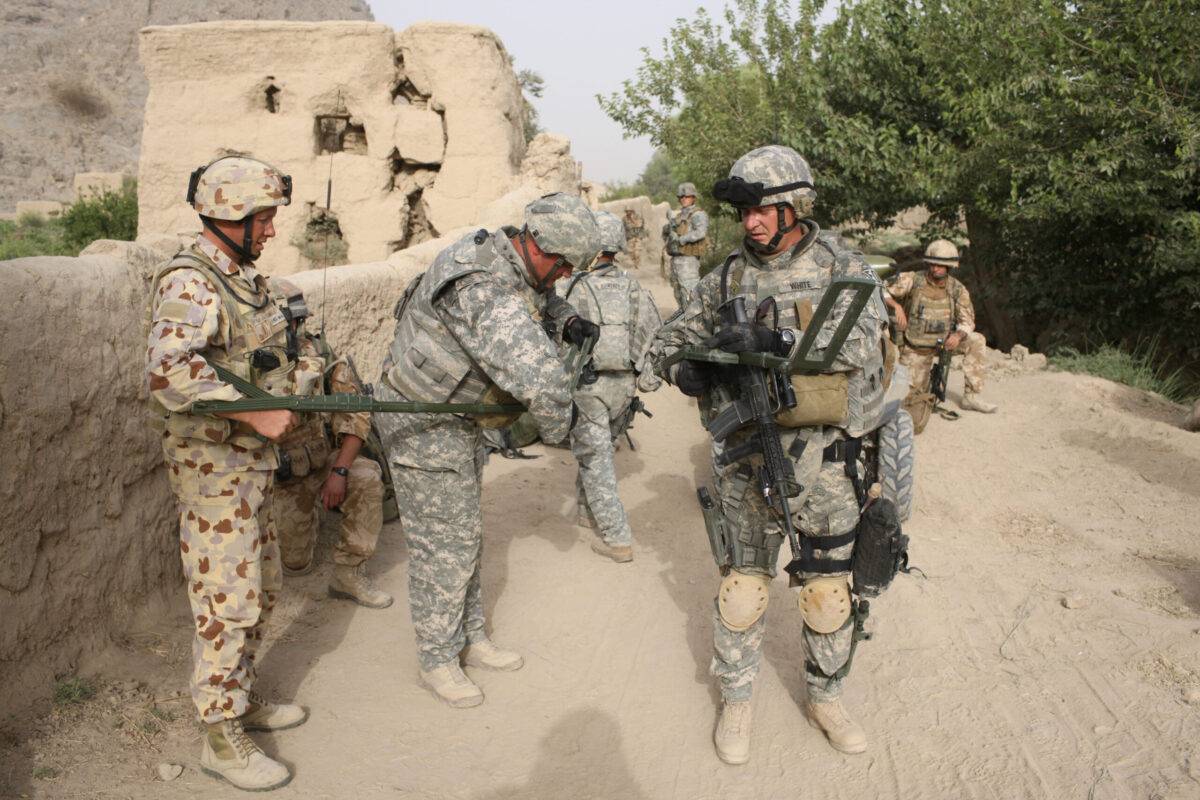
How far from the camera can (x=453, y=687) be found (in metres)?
3.42

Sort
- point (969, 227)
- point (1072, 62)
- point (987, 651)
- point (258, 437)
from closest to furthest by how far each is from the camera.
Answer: point (258, 437)
point (987, 651)
point (1072, 62)
point (969, 227)

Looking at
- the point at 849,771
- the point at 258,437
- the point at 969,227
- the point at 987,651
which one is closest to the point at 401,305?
the point at 258,437

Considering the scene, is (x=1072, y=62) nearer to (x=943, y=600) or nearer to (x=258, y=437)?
(x=943, y=600)

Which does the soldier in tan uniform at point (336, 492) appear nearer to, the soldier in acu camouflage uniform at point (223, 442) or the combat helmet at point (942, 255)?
the soldier in acu camouflage uniform at point (223, 442)

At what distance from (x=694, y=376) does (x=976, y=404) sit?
6171 millimetres

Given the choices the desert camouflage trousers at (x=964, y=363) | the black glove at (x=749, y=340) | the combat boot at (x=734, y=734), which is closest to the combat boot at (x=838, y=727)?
the combat boot at (x=734, y=734)

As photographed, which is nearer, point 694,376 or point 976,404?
point 694,376

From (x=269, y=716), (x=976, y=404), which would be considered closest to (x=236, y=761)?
(x=269, y=716)

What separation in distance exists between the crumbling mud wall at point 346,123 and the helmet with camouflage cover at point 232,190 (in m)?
7.08

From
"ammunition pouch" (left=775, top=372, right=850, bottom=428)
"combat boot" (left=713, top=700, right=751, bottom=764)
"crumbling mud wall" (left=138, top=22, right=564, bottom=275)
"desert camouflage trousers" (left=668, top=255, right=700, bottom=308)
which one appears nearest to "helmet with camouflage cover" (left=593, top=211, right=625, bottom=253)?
"ammunition pouch" (left=775, top=372, right=850, bottom=428)

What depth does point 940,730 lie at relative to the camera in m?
3.31

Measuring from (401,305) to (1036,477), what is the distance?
5.57 metres

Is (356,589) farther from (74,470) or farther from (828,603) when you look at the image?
(828,603)

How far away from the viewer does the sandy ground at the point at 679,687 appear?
9.76 feet
